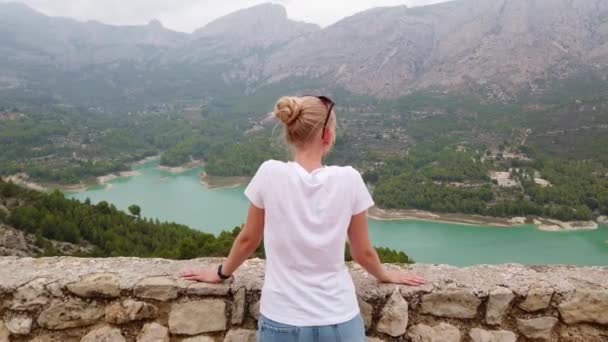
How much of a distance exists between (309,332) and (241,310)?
2.16 ft

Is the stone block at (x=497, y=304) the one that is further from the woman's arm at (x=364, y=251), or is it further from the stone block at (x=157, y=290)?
the stone block at (x=157, y=290)

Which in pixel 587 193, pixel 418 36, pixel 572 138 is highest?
pixel 418 36

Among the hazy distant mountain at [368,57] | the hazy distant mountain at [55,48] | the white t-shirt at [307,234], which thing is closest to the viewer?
the white t-shirt at [307,234]

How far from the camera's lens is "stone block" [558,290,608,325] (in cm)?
207

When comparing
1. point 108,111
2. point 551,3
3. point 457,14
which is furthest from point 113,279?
point 457,14

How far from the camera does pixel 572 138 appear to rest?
5862 centimetres

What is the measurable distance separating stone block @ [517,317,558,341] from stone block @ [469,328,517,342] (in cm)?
5

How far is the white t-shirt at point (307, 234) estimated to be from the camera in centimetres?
144

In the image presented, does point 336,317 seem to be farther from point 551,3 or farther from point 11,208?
point 551,3

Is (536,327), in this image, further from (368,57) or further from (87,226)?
(368,57)

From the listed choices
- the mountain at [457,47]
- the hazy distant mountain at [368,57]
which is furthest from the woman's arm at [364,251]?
the mountain at [457,47]

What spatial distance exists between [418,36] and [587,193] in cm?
11053

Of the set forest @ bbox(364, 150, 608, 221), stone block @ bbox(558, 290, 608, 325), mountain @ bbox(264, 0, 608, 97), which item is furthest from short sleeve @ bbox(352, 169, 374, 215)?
mountain @ bbox(264, 0, 608, 97)

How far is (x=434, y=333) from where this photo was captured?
2.05m
